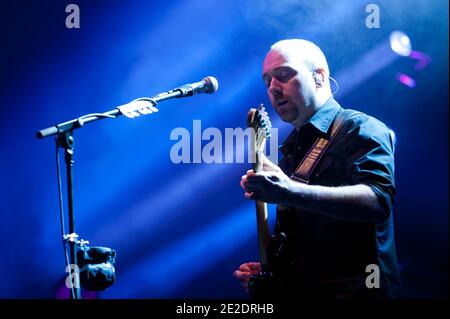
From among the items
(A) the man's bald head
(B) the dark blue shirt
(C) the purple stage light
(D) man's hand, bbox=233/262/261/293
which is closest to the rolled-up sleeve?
(B) the dark blue shirt

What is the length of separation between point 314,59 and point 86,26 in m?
1.67

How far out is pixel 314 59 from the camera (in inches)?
91.8

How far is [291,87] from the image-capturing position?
88.4 inches

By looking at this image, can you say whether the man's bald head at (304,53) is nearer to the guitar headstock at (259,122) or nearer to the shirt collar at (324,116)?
the shirt collar at (324,116)

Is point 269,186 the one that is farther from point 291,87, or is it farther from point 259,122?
point 291,87

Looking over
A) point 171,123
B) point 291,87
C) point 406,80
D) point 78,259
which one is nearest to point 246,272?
point 78,259

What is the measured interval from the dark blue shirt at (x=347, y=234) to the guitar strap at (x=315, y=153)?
1.1 inches

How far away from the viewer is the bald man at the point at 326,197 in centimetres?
175

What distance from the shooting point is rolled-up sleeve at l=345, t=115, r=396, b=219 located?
1807mm

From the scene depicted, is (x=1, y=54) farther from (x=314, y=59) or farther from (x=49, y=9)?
(x=314, y=59)

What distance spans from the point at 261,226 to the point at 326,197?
1.75 feet

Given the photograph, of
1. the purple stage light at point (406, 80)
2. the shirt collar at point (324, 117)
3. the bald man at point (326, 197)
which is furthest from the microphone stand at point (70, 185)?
the purple stage light at point (406, 80)

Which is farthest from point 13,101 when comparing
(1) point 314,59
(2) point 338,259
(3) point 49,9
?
(2) point 338,259

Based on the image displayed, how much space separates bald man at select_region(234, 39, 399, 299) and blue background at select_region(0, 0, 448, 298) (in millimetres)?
1057
